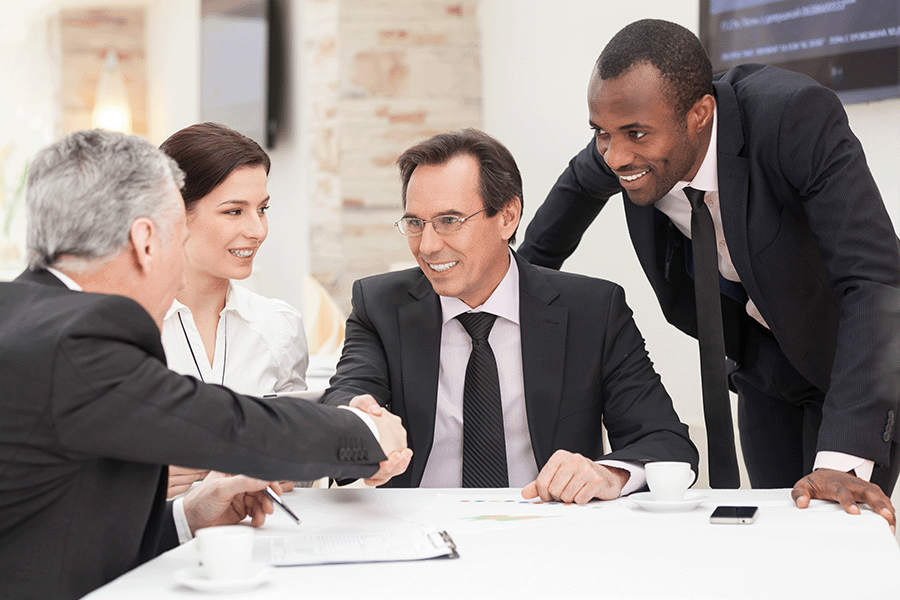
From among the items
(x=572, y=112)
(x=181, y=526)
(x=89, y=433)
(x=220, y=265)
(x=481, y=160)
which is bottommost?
(x=181, y=526)

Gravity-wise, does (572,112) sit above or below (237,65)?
below

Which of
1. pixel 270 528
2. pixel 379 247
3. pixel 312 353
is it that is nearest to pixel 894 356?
pixel 270 528

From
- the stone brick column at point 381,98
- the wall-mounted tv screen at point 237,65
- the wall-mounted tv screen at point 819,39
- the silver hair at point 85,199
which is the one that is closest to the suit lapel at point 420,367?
the silver hair at point 85,199

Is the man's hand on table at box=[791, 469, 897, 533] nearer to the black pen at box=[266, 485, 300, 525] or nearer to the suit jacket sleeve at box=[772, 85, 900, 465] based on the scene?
the suit jacket sleeve at box=[772, 85, 900, 465]

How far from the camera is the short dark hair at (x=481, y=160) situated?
212 centimetres

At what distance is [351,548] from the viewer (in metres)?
1.23

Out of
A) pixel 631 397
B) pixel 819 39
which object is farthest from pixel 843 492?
pixel 819 39

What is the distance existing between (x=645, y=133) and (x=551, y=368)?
529 mm

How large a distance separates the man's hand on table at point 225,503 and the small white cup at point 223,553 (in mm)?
318

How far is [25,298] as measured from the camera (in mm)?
1118

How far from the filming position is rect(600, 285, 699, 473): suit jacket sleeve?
185 centimetres

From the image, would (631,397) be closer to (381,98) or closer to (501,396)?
(501,396)

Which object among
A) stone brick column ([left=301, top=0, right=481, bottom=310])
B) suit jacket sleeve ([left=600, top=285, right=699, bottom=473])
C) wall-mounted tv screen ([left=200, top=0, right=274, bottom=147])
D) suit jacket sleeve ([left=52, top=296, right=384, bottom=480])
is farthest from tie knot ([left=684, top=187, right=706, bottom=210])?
wall-mounted tv screen ([left=200, top=0, right=274, bottom=147])

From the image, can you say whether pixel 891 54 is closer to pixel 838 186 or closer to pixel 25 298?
pixel 838 186
